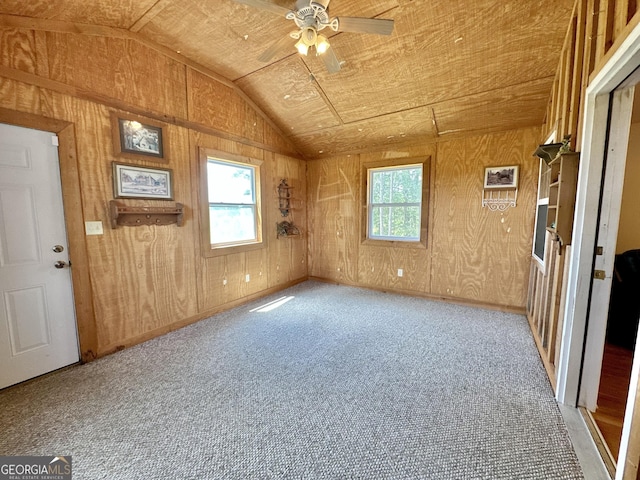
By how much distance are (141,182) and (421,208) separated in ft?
12.2

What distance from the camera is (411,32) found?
2.39m

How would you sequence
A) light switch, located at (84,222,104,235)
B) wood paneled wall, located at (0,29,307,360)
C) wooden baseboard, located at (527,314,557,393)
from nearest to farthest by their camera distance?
1. wooden baseboard, located at (527,314,557,393)
2. wood paneled wall, located at (0,29,307,360)
3. light switch, located at (84,222,104,235)

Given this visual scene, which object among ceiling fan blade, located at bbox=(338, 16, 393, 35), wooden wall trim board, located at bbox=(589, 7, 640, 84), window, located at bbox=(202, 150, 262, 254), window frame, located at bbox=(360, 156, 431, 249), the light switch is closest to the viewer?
wooden wall trim board, located at bbox=(589, 7, 640, 84)

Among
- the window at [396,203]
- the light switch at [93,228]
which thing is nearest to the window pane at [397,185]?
the window at [396,203]

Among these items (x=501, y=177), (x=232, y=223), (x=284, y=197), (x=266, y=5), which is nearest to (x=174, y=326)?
(x=232, y=223)

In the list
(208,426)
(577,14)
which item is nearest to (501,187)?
(577,14)

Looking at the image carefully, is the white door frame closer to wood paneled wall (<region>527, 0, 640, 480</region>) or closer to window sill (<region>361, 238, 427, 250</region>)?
wood paneled wall (<region>527, 0, 640, 480</region>)

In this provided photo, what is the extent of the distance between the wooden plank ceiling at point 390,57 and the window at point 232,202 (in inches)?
40.6

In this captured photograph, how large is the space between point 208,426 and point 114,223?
6.76ft

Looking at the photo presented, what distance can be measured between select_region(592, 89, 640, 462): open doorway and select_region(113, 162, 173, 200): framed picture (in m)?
4.02

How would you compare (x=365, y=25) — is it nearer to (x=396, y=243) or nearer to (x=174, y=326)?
(x=396, y=243)

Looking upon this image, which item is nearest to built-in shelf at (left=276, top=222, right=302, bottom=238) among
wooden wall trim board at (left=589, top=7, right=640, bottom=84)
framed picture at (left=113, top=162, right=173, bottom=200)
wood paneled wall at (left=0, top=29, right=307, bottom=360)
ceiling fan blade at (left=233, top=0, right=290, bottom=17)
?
wood paneled wall at (left=0, top=29, right=307, bottom=360)

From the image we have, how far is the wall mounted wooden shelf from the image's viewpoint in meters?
2.48

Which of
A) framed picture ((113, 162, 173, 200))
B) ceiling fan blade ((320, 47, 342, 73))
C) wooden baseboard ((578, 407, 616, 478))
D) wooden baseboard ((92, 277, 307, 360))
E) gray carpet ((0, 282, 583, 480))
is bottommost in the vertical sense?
gray carpet ((0, 282, 583, 480))
